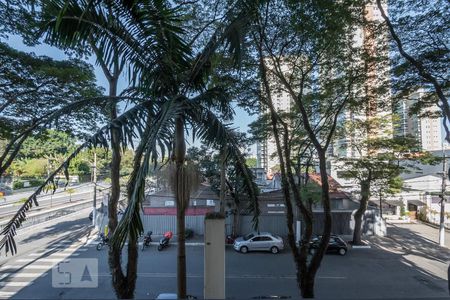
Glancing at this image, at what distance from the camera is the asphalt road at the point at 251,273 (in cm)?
857

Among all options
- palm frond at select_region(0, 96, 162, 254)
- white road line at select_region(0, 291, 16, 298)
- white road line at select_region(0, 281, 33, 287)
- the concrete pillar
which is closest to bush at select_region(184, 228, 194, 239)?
white road line at select_region(0, 281, 33, 287)

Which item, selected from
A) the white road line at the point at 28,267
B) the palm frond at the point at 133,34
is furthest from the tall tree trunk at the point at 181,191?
the white road line at the point at 28,267

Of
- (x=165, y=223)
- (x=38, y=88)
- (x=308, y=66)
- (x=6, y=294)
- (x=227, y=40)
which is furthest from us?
(x=165, y=223)

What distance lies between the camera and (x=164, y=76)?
305 centimetres

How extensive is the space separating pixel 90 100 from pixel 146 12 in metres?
1.13

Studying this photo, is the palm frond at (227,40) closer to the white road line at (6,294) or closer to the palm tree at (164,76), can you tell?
the palm tree at (164,76)

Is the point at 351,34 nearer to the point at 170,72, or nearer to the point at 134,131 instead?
the point at 170,72

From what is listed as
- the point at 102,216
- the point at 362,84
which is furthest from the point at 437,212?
the point at 102,216

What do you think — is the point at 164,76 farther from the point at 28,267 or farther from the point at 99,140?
the point at 28,267

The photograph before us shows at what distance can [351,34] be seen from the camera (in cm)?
621

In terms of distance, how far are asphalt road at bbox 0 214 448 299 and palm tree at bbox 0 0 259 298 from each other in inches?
245

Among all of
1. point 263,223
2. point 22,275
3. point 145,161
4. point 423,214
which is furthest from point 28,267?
point 423,214

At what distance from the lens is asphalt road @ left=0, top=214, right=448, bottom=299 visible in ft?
28.1

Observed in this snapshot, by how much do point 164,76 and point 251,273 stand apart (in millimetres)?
9452
